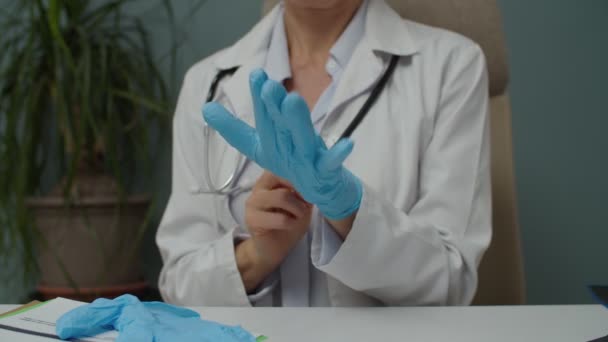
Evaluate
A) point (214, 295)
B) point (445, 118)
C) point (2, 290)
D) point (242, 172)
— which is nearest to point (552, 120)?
point (445, 118)

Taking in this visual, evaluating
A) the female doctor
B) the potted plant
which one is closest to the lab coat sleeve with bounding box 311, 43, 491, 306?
the female doctor

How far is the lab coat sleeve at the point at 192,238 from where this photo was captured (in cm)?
97

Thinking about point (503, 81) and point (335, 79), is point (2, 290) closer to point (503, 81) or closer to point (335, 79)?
point (335, 79)

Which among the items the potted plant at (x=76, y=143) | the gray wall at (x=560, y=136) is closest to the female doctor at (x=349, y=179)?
the potted plant at (x=76, y=143)

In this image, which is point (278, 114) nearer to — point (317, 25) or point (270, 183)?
point (270, 183)

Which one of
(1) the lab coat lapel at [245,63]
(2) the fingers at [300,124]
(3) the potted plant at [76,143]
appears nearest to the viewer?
(2) the fingers at [300,124]

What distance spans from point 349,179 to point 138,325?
25 centimetres

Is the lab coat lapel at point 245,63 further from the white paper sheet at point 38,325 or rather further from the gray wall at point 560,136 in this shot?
the gray wall at point 560,136

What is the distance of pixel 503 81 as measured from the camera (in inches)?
48.6

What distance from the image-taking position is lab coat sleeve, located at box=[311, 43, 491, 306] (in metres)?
0.84

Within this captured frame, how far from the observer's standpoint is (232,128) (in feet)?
2.18

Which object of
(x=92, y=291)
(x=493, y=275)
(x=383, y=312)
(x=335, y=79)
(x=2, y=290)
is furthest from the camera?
(x=2, y=290)

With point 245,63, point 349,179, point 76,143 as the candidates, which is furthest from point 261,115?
point 76,143

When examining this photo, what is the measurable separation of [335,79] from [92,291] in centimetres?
93
